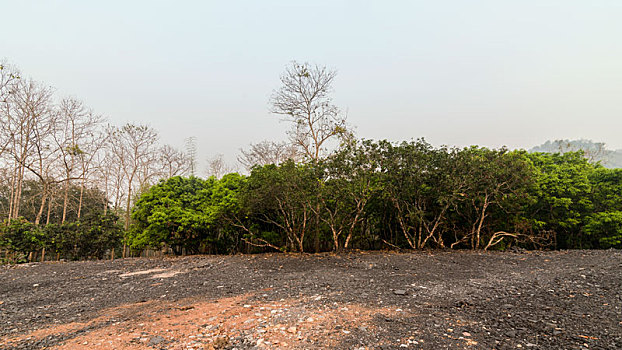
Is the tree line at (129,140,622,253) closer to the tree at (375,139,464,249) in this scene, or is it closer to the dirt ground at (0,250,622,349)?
the tree at (375,139,464,249)

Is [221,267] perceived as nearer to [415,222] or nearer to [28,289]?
[28,289]

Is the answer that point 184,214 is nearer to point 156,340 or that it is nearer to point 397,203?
point 397,203

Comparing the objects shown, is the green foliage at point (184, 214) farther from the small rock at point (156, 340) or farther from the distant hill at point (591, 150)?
the distant hill at point (591, 150)

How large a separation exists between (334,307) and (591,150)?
33.0 meters

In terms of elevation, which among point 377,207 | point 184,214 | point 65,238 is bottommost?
point 65,238

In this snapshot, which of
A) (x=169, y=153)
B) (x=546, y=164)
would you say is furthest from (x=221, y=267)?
(x=169, y=153)

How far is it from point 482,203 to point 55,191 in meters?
19.6

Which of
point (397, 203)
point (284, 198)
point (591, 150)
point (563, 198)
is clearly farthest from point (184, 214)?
point (591, 150)

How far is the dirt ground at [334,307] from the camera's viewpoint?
2.90 meters

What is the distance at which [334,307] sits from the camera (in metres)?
3.88

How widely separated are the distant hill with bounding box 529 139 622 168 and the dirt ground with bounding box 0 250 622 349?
1093 centimetres

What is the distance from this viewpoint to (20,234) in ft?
35.4

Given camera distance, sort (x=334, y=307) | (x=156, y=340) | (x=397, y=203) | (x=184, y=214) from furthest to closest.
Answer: (x=184, y=214)
(x=397, y=203)
(x=334, y=307)
(x=156, y=340)

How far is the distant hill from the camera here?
21572 mm
